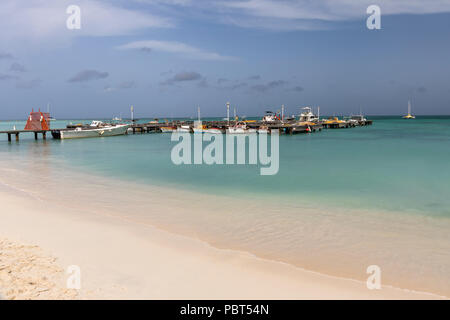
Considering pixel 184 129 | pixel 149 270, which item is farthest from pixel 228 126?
pixel 149 270

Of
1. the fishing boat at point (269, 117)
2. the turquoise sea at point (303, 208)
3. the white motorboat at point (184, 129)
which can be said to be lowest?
the turquoise sea at point (303, 208)

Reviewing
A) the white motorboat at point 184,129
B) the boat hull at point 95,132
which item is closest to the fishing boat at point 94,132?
the boat hull at point 95,132

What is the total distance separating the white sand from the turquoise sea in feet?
1.85

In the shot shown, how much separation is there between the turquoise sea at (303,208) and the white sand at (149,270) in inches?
22.2

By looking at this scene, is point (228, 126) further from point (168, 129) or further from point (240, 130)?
point (168, 129)

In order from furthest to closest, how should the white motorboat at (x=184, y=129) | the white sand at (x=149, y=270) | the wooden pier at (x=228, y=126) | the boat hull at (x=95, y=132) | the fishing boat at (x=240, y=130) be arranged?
the white motorboat at (x=184, y=129), the fishing boat at (x=240, y=130), the wooden pier at (x=228, y=126), the boat hull at (x=95, y=132), the white sand at (x=149, y=270)

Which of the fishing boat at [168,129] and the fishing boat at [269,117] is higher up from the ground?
the fishing boat at [269,117]

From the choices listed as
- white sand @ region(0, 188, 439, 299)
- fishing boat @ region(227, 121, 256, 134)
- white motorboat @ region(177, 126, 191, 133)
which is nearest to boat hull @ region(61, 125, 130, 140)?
white motorboat @ region(177, 126, 191, 133)

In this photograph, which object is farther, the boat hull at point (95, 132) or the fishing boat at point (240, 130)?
the fishing boat at point (240, 130)

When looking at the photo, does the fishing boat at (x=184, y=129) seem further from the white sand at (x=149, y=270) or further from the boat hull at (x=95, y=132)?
the white sand at (x=149, y=270)

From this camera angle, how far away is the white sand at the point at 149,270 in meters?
4.65

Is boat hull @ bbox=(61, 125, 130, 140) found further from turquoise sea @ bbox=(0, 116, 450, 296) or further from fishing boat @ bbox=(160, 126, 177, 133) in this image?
turquoise sea @ bbox=(0, 116, 450, 296)
